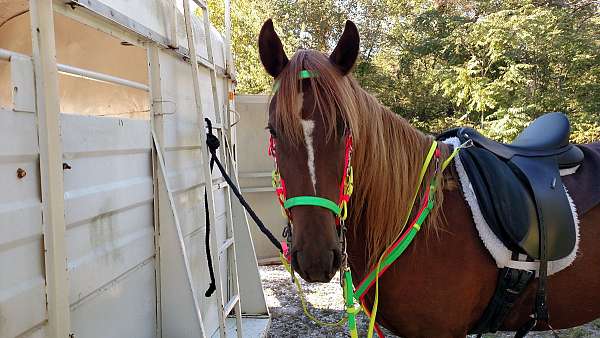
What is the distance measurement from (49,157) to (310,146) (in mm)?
885

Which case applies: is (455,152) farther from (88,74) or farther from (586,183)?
(88,74)

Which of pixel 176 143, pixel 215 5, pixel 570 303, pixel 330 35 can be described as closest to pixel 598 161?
pixel 570 303

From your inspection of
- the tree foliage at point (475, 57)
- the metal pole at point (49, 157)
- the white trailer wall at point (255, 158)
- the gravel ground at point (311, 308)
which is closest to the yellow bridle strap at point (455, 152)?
the metal pole at point (49, 157)

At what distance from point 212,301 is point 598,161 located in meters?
2.53

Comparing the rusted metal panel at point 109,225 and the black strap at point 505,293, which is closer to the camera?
the rusted metal panel at point 109,225

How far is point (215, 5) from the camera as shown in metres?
8.69

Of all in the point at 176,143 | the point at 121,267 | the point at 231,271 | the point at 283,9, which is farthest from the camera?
the point at 283,9

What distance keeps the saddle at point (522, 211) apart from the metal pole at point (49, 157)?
1.70m

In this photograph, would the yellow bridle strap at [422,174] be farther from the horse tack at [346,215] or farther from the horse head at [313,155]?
the horse head at [313,155]

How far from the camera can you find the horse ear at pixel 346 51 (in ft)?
5.54

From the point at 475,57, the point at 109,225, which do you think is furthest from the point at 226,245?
the point at 475,57

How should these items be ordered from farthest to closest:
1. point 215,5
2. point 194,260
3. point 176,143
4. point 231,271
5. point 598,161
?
point 215,5
point 231,271
point 194,260
point 176,143
point 598,161

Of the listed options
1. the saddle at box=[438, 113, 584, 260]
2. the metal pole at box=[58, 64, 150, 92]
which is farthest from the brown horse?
the metal pole at box=[58, 64, 150, 92]

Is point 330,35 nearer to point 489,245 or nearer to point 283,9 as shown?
point 283,9
